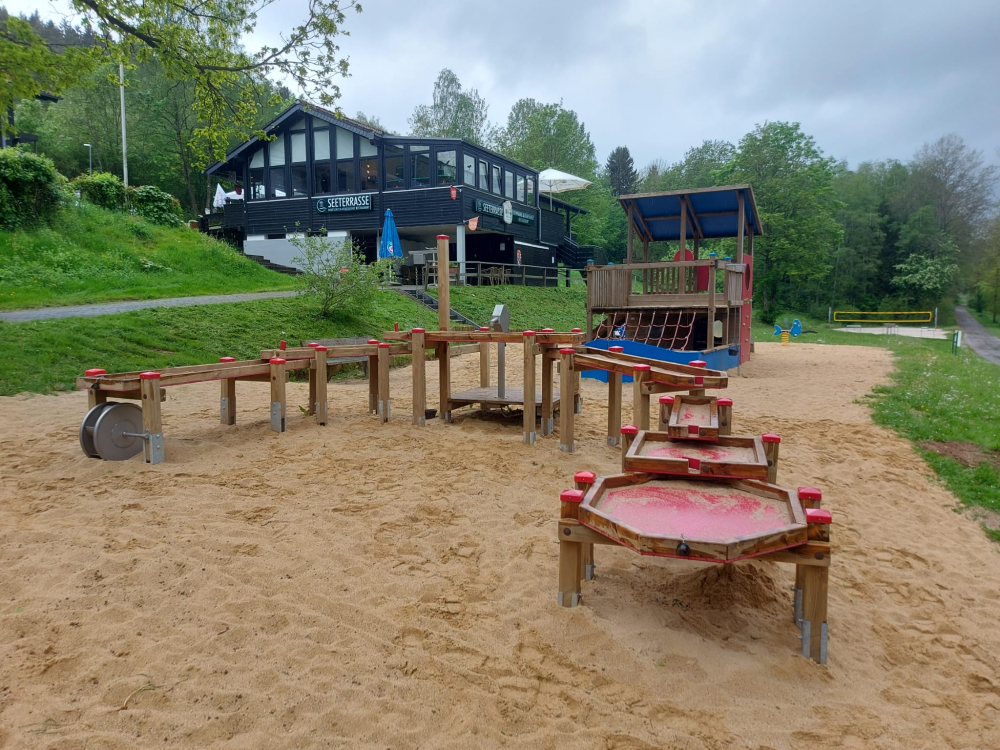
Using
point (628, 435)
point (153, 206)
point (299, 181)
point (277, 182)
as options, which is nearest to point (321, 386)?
point (628, 435)

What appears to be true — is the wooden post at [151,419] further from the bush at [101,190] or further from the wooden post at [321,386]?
the bush at [101,190]

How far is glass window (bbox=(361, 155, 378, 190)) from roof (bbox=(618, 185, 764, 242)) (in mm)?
13945

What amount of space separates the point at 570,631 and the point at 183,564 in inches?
92.9

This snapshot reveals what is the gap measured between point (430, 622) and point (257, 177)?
28945 millimetres

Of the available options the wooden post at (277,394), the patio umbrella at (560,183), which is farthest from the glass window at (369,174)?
the wooden post at (277,394)

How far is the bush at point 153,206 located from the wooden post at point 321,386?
1945 centimetres

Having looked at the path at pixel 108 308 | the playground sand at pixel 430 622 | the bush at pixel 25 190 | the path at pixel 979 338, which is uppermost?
the bush at pixel 25 190

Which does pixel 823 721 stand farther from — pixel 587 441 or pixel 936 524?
pixel 587 441

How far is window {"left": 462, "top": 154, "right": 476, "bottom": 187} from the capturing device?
26158mm

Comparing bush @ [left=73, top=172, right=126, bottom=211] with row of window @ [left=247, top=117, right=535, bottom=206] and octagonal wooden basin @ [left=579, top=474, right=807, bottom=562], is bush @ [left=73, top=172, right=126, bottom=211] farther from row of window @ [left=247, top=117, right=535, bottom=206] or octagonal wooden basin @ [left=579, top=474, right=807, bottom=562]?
octagonal wooden basin @ [left=579, top=474, right=807, bottom=562]

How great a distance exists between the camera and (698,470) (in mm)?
4059

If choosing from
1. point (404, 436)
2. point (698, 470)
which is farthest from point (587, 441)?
point (698, 470)

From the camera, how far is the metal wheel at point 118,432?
5871mm

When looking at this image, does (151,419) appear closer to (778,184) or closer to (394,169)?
(394,169)
